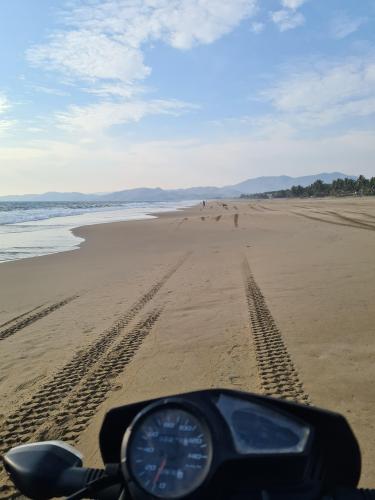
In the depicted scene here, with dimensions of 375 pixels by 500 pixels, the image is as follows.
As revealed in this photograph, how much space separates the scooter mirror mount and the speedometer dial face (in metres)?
0.41

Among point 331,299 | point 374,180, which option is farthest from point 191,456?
point 374,180

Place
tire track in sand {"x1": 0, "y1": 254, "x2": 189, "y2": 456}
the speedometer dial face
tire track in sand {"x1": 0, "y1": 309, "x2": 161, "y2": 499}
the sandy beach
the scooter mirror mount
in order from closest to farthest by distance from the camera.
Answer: the speedometer dial face < the scooter mirror mount < tire track in sand {"x1": 0, "y1": 309, "x2": 161, "y2": 499} < tire track in sand {"x1": 0, "y1": 254, "x2": 189, "y2": 456} < the sandy beach

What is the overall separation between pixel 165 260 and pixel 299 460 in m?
11.8

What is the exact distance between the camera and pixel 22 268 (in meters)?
12.6

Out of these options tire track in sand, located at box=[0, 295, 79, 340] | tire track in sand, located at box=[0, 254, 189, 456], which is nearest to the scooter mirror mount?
tire track in sand, located at box=[0, 254, 189, 456]

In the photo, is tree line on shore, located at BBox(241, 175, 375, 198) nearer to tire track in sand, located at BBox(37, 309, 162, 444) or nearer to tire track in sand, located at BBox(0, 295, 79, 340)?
tire track in sand, located at BBox(0, 295, 79, 340)

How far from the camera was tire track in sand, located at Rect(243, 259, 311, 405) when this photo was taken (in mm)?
4066

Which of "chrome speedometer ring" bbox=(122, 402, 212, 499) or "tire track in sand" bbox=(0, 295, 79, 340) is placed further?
"tire track in sand" bbox=(0, 295, 79, 340)

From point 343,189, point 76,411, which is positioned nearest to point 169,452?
point 76,411

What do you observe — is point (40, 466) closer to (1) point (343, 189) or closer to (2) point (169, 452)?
(2) point (169, 452)

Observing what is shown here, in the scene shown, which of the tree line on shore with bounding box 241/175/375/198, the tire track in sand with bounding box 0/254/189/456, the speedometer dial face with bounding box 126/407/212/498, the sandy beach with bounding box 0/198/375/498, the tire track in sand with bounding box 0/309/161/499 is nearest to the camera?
the speedometer dial face with bounding box 126/407/212/498

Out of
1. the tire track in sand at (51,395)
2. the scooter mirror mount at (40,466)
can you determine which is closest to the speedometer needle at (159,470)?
the scooter mirror mount at (40,466)

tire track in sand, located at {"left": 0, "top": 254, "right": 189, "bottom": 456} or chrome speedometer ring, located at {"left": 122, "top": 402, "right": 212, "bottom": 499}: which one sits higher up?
chrome speedometer ring, located at {"left": 122, "top": 402, "right": 212, "bottom": 499}

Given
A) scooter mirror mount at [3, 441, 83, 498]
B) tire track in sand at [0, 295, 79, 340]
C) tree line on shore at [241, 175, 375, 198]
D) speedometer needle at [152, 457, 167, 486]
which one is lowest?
tire track in sand at [0, 295, 79, 340]
